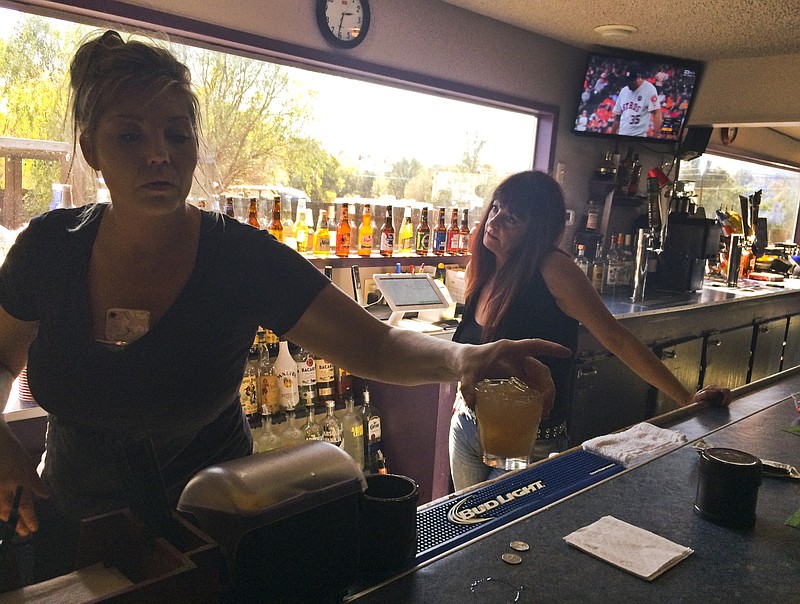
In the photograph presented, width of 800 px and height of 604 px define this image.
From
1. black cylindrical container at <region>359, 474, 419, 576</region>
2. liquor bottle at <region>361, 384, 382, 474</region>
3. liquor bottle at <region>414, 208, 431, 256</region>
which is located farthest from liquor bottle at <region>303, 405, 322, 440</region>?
black cylindrical container at <region>359, 474, 419, 576</region>

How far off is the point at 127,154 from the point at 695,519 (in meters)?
1.23

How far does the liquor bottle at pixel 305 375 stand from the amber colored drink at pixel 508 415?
1.77 m

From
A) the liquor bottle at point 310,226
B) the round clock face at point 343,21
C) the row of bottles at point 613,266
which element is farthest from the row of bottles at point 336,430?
the row of bottles at point 613,266

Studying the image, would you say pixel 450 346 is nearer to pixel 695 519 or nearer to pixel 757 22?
pixel 695 519

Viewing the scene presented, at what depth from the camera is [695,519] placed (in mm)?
1155

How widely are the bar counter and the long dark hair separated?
2.56 ft

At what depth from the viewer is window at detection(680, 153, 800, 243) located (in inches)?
232

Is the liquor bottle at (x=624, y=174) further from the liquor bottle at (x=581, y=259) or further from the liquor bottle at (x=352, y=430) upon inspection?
the liquor bottle at (x=352, y=430)

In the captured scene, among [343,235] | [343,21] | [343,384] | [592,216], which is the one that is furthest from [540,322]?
[592,216]

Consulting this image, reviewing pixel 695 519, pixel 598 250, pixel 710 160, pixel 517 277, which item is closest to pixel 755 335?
pixel 598 250

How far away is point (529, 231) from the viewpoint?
212 cm

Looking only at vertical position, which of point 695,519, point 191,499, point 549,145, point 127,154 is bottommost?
point 695,519

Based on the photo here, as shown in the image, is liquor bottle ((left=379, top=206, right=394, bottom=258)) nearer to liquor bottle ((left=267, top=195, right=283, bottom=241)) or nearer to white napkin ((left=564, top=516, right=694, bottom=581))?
liquor bottle ((left=267, top=195, right=283, bottom=241))

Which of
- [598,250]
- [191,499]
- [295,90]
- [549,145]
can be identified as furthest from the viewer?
[598,250]
